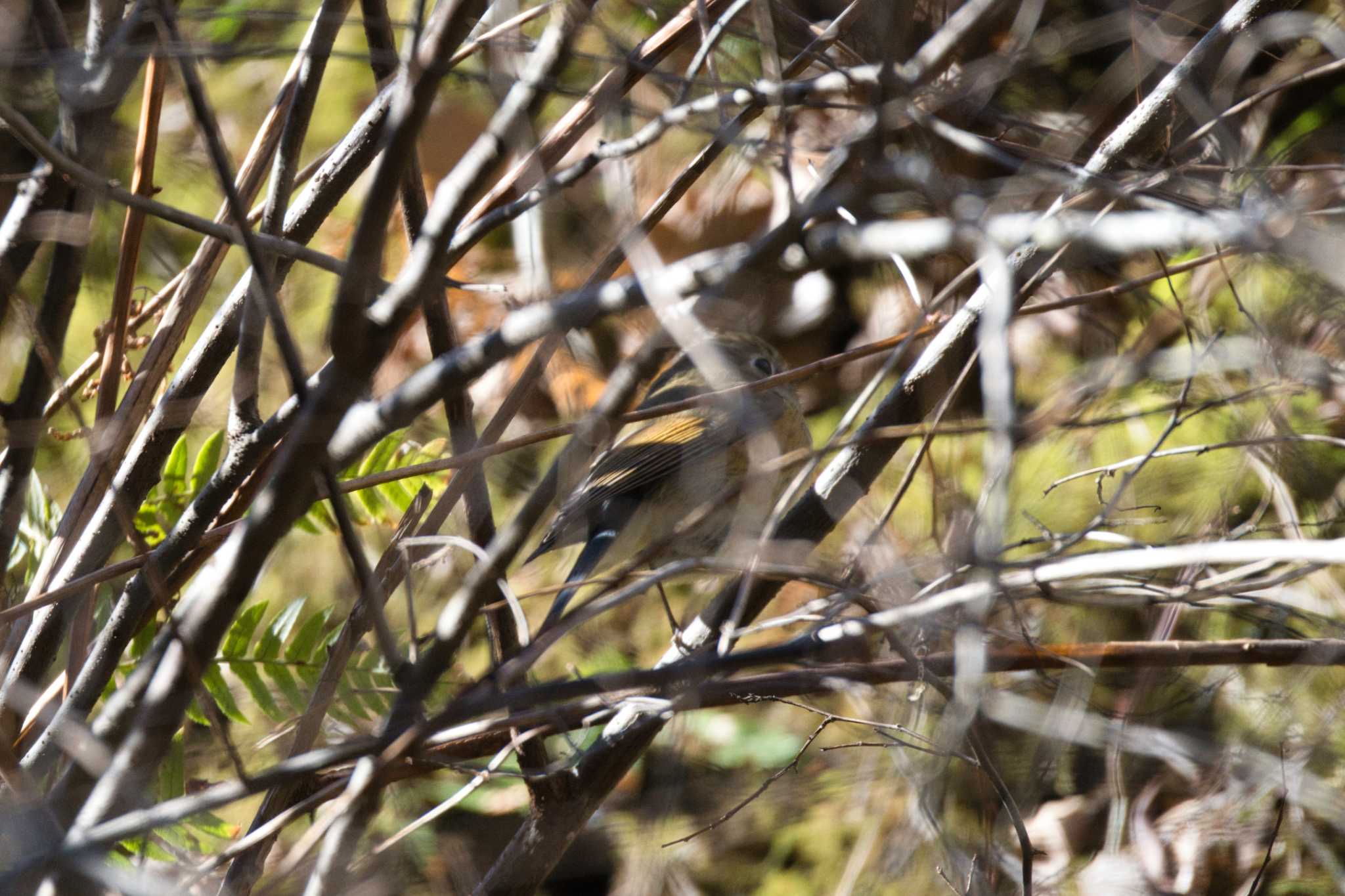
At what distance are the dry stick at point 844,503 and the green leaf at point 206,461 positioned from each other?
115cm

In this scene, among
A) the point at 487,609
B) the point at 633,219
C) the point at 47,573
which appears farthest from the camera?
the point at 47,573

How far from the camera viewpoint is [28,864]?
1.27 meters

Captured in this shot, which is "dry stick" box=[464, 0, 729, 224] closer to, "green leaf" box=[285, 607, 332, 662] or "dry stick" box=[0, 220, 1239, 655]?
"dry stick" box=[0, 220, 1239, 655]

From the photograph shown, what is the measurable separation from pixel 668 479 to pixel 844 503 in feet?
5.51

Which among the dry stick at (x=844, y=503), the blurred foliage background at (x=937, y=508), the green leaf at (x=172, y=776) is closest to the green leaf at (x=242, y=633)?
the blurred foliage background at (x=937, y=508)

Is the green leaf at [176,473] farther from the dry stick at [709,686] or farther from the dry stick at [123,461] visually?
the dry stick at [709,686]

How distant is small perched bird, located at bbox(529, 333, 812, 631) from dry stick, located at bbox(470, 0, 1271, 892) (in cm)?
112

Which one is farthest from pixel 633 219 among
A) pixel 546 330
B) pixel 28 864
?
pixel 28 864

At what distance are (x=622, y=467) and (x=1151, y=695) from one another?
1.81 meters

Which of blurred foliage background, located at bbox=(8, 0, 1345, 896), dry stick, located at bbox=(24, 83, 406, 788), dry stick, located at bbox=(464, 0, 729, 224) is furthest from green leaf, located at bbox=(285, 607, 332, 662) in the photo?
dry stick, located at bbox=(464, 0, 729, 224)

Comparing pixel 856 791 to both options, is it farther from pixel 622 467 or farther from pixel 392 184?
pixel 392 184

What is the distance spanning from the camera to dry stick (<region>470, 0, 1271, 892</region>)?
80.0 inches

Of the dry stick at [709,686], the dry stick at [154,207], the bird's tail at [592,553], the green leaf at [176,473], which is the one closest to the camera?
the dry stick at [709,686]

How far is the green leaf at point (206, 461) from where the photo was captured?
261 centimetres
